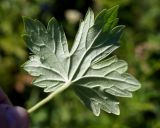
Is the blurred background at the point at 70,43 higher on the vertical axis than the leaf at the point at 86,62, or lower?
lower

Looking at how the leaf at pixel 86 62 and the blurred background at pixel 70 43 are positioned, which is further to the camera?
the blurred background at pixel 70 43

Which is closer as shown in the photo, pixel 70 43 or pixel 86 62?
pixel 86 62

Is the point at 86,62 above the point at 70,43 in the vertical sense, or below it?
above

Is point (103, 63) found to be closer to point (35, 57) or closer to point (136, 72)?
point (35, 57)

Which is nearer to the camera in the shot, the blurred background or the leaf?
the leaf
